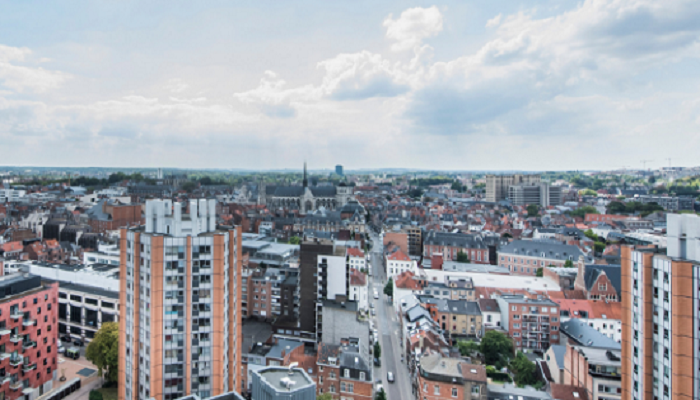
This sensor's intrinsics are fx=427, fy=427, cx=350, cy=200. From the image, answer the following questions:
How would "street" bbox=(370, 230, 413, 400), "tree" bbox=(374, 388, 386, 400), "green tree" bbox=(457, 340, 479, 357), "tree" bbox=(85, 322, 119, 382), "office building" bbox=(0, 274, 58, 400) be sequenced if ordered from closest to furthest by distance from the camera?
"office building" bbox=(0, 274, 58, 400)
"tree" bbox=(374, 388, 386, 400)
"tree" bbox=(85, 322, 119, 382)
"street" bbox=(370, 230, 413, 400)
"green tree" bbox=(457, 340, 479, 357)

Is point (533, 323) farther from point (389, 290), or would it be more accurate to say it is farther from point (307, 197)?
point (307, 197)

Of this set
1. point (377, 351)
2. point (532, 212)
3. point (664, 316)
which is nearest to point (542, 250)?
point (377, 351)

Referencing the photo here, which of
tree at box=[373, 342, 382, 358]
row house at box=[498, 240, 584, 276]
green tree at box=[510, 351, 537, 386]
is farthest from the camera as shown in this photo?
row house at box=[498, 240, 584, 276]

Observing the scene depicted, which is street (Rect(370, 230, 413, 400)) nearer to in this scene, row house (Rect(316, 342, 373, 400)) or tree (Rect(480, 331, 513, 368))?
row house (Rect(316, 342, 373, 400))

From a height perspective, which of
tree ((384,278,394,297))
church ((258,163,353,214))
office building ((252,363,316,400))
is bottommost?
tree ((384,278,394,297))

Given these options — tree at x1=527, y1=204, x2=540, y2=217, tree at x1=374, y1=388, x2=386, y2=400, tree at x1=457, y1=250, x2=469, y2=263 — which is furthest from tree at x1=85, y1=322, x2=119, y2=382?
tree at x1=527, y1=204, x2=540, y2=217

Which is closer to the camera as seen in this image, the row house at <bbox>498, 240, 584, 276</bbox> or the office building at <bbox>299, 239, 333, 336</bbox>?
the office building at <bbox>299, 239, 333, 336</bbox>
